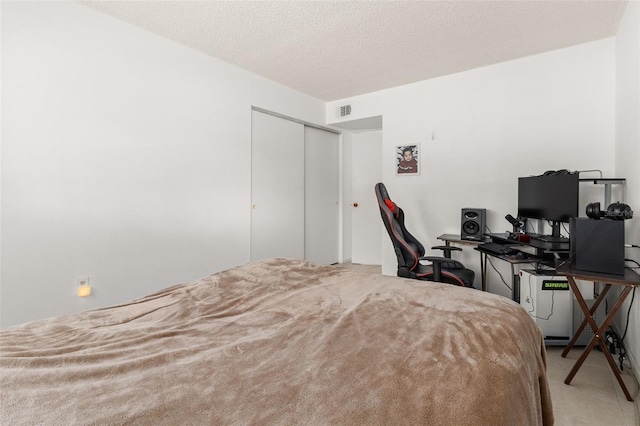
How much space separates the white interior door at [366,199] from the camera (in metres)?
5.36

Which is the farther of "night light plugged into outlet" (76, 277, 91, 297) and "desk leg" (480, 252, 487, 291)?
"desk leg" (480, 252, 487, 291)

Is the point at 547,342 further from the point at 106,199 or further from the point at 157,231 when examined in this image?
the point at 106,199

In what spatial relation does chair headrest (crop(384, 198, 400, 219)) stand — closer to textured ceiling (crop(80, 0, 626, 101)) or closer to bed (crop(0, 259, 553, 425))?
bed (crop(0, 259, 553, 425))

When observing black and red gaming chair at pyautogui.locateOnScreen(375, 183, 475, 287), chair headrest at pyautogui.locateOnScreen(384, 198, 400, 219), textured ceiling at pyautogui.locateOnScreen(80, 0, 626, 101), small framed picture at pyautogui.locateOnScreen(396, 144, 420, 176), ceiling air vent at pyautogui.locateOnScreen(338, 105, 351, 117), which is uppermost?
textured ceiling at pyautogui.locateOnScreen(80, 0, 626, 101)

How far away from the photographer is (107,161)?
2.72 m

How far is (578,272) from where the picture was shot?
1.95 metres

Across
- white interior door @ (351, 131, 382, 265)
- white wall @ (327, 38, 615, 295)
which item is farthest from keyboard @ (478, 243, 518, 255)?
white interior door @ (351, 131, 382, 265)

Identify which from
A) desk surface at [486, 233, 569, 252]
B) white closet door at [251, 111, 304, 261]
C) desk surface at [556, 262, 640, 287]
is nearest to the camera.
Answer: desk surface at [556, 262, 640, 287]

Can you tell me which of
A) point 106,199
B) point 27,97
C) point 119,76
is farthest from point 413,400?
point 119,76

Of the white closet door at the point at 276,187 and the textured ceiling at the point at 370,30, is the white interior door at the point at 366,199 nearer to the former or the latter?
the white closet door at the point at 276,187

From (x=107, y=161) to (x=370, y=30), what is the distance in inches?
99.4

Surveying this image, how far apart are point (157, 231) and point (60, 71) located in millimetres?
1440

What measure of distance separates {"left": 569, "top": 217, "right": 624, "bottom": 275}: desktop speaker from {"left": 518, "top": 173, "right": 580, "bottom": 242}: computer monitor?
652 mm

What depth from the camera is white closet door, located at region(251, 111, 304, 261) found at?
13.5 feet
